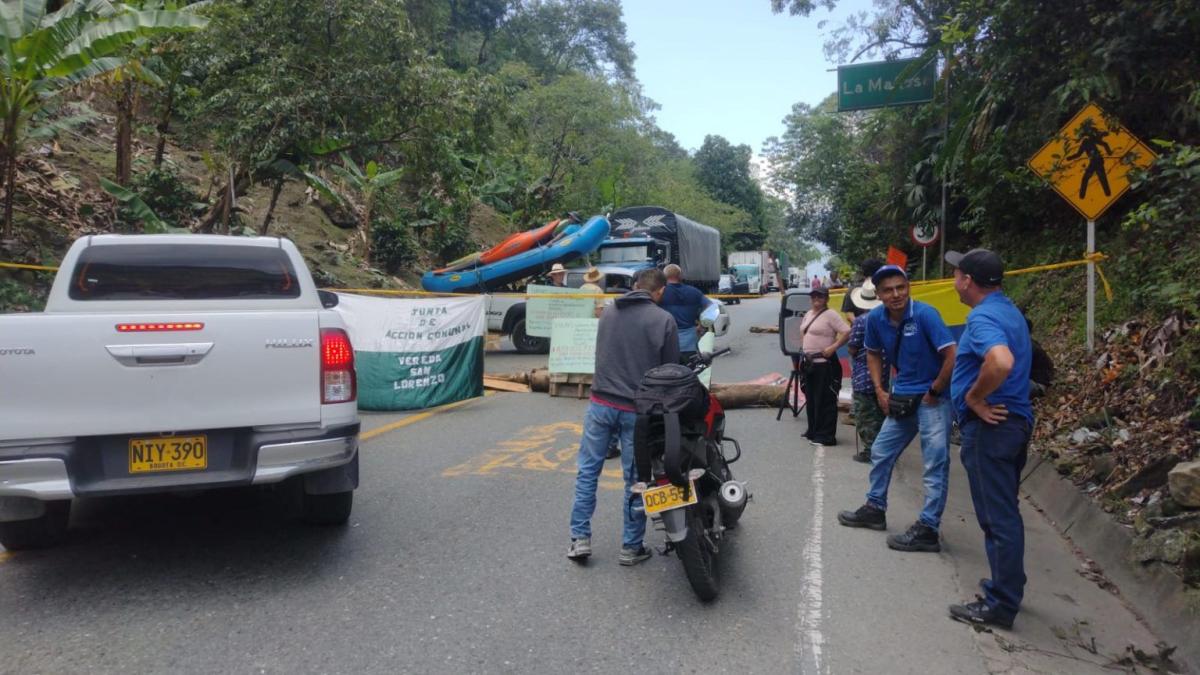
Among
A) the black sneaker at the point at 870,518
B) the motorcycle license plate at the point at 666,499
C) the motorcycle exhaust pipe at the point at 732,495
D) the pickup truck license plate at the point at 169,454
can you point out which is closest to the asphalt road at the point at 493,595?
the black sneaker at the point at 870,518

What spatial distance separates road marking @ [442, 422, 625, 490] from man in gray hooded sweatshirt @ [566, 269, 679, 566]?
179cm

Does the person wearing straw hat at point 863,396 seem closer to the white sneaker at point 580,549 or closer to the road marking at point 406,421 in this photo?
the white sneaker at point 580,549

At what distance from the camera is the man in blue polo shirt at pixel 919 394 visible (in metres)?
5.49

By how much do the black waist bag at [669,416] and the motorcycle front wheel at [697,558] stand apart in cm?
23

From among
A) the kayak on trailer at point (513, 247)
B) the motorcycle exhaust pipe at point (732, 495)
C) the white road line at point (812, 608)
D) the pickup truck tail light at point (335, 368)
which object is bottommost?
the white road line at point (812, 608)

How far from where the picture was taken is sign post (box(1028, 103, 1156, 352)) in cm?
738

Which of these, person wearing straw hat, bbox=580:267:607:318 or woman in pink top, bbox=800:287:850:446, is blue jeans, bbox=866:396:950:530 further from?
person wearing straw hat, bbox=580:267:607:318

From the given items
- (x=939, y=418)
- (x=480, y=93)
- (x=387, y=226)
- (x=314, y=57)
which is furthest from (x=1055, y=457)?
(x=387, y=226)

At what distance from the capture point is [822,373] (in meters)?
8.77

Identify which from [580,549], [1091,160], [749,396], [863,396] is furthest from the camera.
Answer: [749,396]

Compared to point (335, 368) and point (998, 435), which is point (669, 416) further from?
point (335, 368)

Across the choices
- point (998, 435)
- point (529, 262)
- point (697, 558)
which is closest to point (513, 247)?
point (529, 262)

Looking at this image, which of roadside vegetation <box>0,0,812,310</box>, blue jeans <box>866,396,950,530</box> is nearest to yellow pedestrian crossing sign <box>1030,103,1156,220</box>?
blue jeans <box>866,396,950,530</box>

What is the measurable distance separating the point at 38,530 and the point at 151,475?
1238mm
